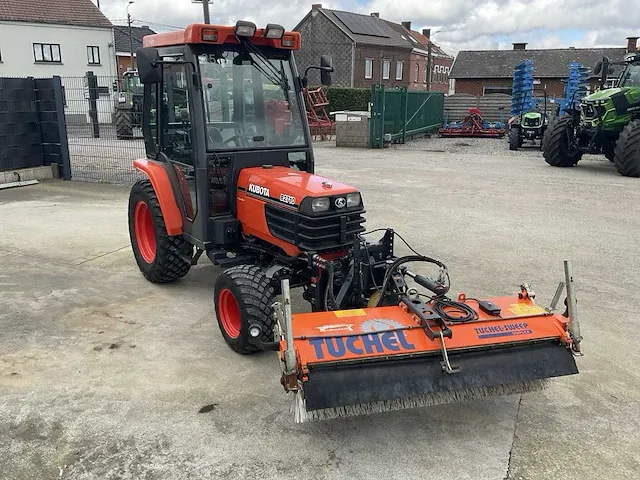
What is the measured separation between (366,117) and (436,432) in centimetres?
1434

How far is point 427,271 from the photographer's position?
18.9 ft

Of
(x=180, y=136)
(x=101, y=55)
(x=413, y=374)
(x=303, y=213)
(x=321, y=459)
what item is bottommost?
(x=321, y=459)

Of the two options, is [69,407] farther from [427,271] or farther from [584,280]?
[584,280]

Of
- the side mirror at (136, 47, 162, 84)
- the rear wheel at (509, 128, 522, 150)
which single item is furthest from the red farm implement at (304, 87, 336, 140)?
the side mirror at (136, 47, 162, 84)

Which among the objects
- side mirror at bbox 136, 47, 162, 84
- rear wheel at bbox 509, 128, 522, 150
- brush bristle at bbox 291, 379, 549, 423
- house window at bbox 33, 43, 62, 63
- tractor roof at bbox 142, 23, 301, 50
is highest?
house window at bbox 33, 43, 62, 63

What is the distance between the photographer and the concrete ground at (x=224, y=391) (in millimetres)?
2820

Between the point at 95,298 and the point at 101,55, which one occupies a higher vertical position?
the point at 101,55

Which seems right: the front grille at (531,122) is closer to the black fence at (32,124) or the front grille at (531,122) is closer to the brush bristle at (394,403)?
the black fence at (32,124)

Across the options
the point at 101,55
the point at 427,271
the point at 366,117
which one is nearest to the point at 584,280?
the point at 427,271

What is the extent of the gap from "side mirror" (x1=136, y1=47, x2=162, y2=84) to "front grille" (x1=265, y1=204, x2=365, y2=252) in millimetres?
1307

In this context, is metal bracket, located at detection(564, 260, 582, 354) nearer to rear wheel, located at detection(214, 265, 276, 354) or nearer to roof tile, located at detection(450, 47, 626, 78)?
rear wheel, located at detection(214, 265, 276, 354)

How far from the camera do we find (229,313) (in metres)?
3.99

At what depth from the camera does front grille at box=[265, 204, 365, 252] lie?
3.77 m

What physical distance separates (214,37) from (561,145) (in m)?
10.6
